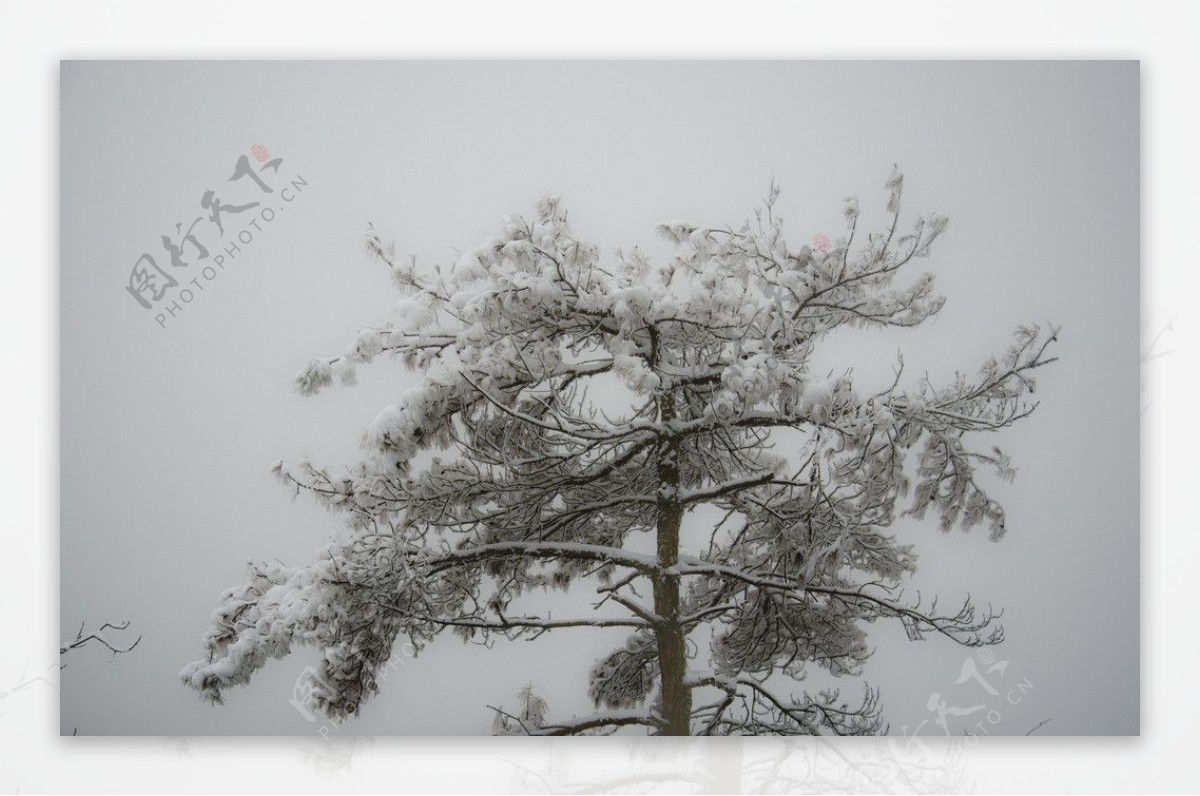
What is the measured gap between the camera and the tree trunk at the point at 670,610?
510 cm

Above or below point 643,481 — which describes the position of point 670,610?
below

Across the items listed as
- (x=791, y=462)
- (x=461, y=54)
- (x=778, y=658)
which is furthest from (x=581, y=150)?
(x=778, y=658)

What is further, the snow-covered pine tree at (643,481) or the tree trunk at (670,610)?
the tree trunk at (670,610)

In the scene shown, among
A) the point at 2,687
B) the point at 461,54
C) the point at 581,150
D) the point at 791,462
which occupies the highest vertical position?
the point at 461,54

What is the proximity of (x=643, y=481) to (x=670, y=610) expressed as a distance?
0.49 meters

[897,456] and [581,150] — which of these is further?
[581,150]

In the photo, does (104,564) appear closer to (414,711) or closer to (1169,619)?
(414,711)

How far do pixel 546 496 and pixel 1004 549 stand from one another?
167 cm

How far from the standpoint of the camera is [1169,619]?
16.9ft

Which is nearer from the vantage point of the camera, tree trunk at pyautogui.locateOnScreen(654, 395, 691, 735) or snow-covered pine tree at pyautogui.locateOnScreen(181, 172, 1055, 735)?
snow-covered pine tree at pyautogui.locateOnScreen(181, 172, 1055, 735)

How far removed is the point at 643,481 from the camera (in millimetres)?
5105

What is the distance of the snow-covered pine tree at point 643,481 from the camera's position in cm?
492

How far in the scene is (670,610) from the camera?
5137 mm

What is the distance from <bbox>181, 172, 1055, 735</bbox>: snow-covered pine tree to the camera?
4.92 metres
